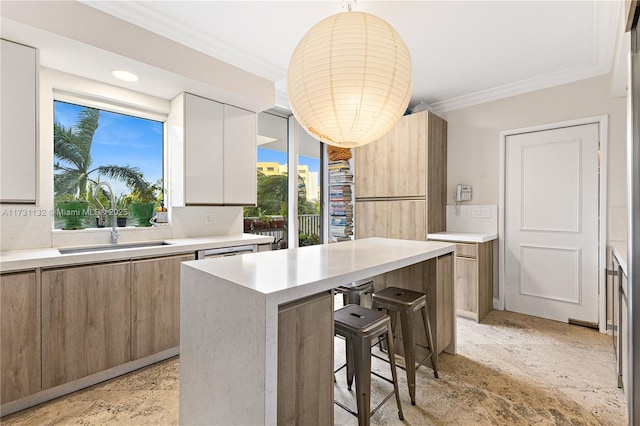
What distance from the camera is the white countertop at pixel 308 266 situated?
120 cm

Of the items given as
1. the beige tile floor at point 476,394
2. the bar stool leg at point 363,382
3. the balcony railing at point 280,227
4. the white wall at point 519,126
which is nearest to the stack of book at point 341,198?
the balcony railing at point 280,227

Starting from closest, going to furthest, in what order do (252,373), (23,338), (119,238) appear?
(252,373) → (23,338) → (119,238)

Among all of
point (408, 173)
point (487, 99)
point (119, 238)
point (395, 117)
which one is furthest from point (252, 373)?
point (487, 99)

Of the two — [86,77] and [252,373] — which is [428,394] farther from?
[86,77]

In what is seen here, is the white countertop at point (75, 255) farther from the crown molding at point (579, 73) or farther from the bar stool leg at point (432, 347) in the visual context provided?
the crown molding at point (579, 73)

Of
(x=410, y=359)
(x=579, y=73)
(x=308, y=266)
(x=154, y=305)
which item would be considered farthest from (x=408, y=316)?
(x=579, y=73)

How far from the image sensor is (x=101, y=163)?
8.79ft

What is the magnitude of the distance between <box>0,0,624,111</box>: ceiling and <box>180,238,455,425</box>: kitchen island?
185 centimetres

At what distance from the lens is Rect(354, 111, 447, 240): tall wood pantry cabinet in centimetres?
364

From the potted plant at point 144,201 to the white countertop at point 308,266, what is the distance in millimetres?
1641

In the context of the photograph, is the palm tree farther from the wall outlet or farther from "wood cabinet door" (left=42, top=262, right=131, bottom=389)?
the wall outlet

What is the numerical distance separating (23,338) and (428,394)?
8.23 ft

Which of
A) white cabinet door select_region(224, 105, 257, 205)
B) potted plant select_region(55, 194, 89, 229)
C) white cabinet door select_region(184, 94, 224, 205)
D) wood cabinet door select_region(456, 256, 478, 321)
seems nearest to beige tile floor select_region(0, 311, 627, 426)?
wood cabinet door select_region(456, 256, 478, 321)

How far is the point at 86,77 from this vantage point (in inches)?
99.2
